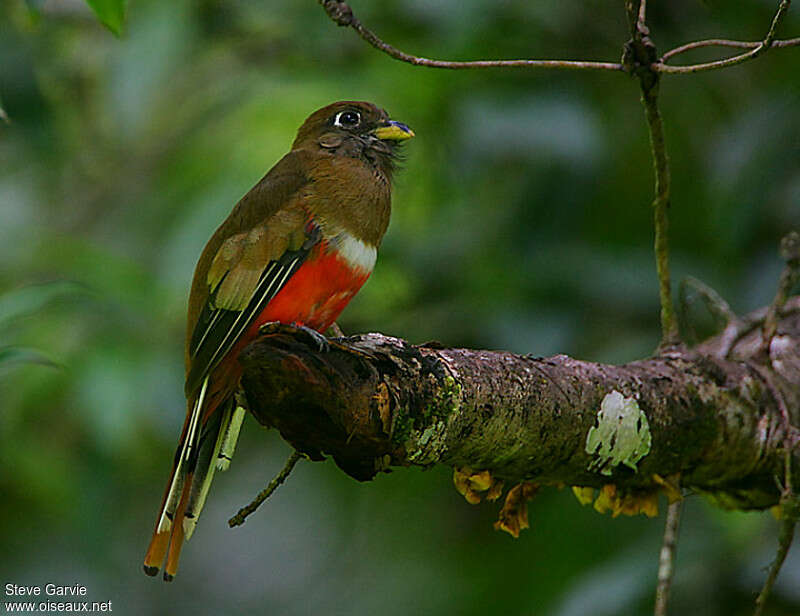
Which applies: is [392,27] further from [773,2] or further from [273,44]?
[773,2]

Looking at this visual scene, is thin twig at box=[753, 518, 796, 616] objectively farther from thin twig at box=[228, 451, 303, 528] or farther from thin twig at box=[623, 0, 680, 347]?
thin twig at box=[228, 451, 303, 528]

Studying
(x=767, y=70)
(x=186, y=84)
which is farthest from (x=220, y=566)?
(x=767, y=70)

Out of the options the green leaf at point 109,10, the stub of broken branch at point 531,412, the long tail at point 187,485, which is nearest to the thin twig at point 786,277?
the stub of broken branch at point 531,412

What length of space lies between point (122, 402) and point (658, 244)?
1.63 metres

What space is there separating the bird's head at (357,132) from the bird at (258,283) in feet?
0.41

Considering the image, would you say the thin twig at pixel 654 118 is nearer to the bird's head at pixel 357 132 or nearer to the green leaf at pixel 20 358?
the bird's head at pixel 357 132

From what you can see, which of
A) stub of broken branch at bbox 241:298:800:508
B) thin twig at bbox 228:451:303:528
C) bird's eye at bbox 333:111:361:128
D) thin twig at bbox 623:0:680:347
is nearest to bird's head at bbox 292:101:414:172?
bird's eye at bbox 333:111:361:128

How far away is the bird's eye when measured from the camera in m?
2.95

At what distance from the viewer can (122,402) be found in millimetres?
3213

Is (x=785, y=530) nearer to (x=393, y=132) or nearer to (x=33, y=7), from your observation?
(x=393, y=132)

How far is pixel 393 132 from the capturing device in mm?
2941

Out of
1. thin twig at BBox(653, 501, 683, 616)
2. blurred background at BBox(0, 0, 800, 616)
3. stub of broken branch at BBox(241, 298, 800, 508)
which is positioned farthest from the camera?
blurred background at BBox(0, 0, 800, 616)

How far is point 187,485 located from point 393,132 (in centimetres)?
114

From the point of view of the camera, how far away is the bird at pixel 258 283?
2.26 m
